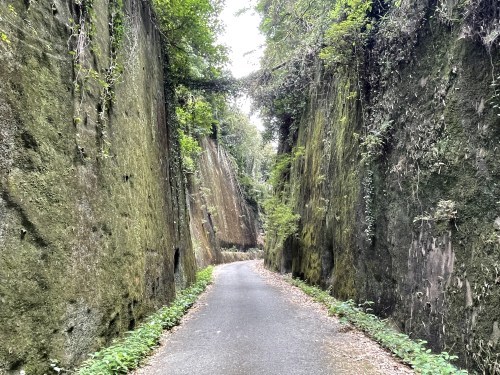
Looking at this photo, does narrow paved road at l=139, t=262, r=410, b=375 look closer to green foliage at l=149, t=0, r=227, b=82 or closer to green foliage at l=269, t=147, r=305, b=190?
green foliage at l=149, t=0, r=227, b=82

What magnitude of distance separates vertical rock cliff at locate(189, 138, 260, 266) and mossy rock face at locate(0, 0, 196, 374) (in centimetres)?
1602

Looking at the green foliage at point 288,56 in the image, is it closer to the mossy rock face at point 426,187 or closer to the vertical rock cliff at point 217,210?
the mossy rock face at point 426,187

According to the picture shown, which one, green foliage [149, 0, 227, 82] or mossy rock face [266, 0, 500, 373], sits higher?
green foliage [149, 0, 227, 82]

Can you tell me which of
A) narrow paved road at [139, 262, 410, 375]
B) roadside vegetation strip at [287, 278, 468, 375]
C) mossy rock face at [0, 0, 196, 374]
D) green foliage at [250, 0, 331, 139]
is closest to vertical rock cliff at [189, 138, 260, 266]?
green foliage at [250, 0, 331, 139]

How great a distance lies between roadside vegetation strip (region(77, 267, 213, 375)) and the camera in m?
4.92

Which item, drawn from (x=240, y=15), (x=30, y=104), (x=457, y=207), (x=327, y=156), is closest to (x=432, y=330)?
(x=457, y=207)

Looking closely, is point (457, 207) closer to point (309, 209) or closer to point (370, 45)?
point (370, 45)

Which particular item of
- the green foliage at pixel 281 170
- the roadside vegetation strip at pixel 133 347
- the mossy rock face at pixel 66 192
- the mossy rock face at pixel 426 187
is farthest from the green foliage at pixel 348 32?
the green foliage at pixel 281 170

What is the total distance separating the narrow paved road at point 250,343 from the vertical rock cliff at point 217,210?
14207 mm

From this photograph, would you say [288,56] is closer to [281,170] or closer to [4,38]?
[281,170]

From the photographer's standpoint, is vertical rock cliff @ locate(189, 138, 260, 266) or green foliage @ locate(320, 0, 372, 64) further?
vertical rock cliff @ locate(189, 138, 260, 266)

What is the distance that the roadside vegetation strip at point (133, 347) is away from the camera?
16.1 feet

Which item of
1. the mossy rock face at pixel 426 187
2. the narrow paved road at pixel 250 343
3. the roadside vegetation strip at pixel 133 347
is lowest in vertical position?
the narrow paved road at pixel 250 343

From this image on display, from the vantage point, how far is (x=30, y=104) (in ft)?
15.0
